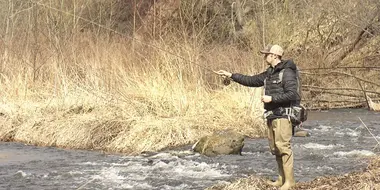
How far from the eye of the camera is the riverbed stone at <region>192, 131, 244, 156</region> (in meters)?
9.34

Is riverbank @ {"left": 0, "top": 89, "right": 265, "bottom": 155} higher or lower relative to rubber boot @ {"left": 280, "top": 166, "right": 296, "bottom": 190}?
higher

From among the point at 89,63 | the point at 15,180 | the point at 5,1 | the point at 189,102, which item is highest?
the point at 5,1

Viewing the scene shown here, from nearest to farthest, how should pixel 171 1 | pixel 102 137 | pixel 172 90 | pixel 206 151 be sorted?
pixel 206 151 → pixel 102 137 → pixel 172 90 → pixel 171 1

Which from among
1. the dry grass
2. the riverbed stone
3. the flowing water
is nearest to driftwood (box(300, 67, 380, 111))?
the dry grass

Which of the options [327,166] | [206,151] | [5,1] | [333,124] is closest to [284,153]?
[327,166]

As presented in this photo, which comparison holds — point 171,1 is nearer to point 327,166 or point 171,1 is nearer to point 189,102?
point 189,102

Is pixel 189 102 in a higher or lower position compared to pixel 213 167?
higher

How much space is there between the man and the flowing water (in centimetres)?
133

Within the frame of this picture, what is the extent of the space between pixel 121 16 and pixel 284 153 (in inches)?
800

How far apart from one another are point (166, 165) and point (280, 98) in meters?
3.25

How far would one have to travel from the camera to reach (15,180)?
7773 millimetres

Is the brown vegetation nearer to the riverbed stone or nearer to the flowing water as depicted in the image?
the flowing water

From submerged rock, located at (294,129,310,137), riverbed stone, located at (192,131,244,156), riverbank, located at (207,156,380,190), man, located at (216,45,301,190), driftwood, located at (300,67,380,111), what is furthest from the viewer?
driftwood, located at (300,67,380,111)

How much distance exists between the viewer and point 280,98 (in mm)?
5680
